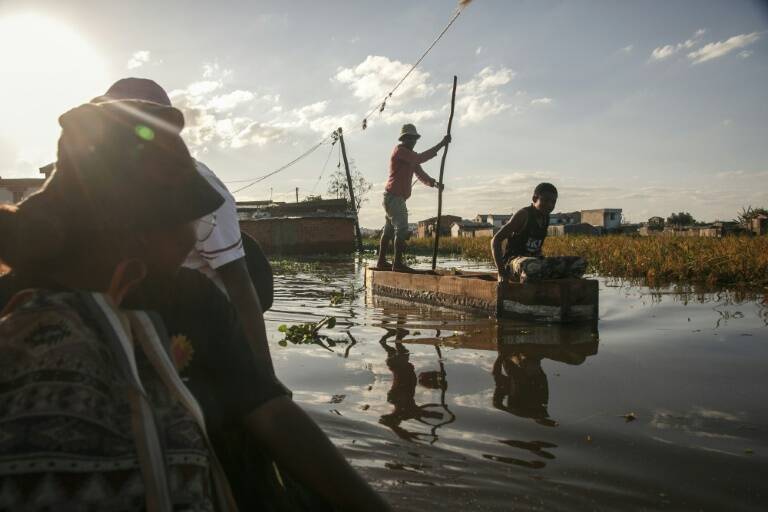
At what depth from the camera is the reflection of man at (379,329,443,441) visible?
132 inches

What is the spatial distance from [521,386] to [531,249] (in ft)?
11.7

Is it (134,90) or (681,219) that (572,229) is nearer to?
(681,219)

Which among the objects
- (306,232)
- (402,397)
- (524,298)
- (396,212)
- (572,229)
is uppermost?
(572,229)

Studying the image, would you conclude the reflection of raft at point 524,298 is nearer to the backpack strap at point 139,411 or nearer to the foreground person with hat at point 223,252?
the foreground person with hat at point 223,252

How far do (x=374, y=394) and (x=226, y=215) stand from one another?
6.64 feet

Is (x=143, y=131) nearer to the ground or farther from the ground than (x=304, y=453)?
farther from the ground

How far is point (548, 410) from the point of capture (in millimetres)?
3502

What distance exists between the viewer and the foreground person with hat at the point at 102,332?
0.94 m

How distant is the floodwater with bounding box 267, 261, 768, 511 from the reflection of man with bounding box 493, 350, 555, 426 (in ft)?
0.05

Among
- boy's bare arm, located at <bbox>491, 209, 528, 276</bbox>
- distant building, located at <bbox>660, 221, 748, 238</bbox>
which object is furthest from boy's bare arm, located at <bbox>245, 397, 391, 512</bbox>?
distant building, located at <bbox>660, 221, 748, 238</bbox>

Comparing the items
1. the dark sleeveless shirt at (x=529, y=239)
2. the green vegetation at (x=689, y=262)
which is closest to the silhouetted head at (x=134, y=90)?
the dark sleeveless shirt at (x=529, y=239)

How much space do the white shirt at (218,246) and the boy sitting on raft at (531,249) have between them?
4988 mm

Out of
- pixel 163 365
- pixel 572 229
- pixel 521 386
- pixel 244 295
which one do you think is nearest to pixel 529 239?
pixel 521 386

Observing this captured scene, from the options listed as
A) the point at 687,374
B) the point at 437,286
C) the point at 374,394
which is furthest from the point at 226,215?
the point at 437,286
